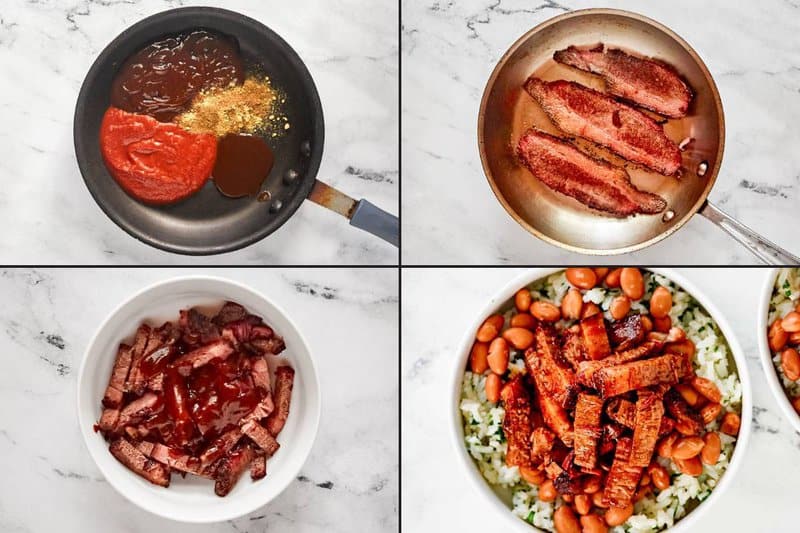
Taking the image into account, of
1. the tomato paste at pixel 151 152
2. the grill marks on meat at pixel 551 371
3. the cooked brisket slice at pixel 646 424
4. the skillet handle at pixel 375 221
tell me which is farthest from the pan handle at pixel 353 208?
the cooked brisket slice at pixel 646 424

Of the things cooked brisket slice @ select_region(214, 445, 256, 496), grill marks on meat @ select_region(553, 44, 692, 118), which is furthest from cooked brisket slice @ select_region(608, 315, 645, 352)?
cooked brisket slice @ select_region(214, 445, 256, 496)

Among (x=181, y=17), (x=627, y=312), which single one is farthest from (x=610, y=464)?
(x=181, y=17)

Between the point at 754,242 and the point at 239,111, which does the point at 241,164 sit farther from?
the point at 754,242

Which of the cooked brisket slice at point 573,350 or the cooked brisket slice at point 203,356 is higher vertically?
the cooked brisket slice at point 573,350

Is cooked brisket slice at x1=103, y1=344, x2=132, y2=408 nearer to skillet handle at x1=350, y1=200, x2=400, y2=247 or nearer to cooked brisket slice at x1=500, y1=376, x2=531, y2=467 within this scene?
skillet handle at x1=350, y1=200, x2=400, y2=247

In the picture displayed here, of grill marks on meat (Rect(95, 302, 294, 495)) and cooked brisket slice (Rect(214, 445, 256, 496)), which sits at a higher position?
grill marks on meat (Rect(95, 302, 294, 495))

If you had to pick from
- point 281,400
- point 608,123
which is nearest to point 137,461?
point 281,400

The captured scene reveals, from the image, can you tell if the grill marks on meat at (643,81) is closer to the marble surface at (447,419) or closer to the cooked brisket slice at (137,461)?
the marble surface at (447,419)
